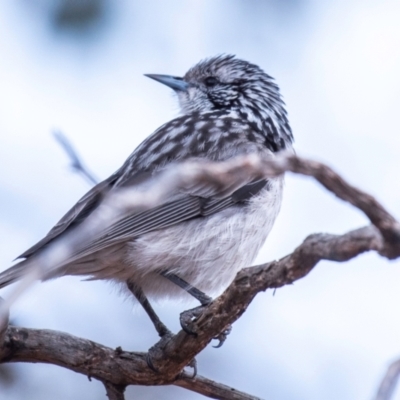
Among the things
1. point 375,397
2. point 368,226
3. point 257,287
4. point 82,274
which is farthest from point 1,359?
point 375,397

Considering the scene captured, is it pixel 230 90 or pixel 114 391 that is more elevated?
pixel 230 90

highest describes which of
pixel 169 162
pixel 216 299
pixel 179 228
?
pixel 169 162

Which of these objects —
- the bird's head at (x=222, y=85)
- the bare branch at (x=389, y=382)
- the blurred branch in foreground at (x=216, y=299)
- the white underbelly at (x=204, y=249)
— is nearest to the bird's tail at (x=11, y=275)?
the blurred branch in foreground at (x=216, y=299)

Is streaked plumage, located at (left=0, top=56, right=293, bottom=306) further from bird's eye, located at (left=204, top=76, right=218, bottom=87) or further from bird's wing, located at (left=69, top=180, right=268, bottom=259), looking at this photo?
bird's eye, located at (left=204, top=76, right=218, bottom=87)

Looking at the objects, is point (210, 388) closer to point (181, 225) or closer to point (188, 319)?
point (188, 319)

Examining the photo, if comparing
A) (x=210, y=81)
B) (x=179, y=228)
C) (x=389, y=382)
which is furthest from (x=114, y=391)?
(x=210, y=81)

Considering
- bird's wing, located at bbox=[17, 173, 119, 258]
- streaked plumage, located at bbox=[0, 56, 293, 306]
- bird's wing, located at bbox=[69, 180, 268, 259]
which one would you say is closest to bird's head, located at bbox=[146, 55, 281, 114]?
streaked plumage, located at bbox=[0, 56, 293, 306]


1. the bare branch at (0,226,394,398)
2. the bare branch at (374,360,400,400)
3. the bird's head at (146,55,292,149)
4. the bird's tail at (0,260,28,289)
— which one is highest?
the bird's head at (146,55,292,149)
